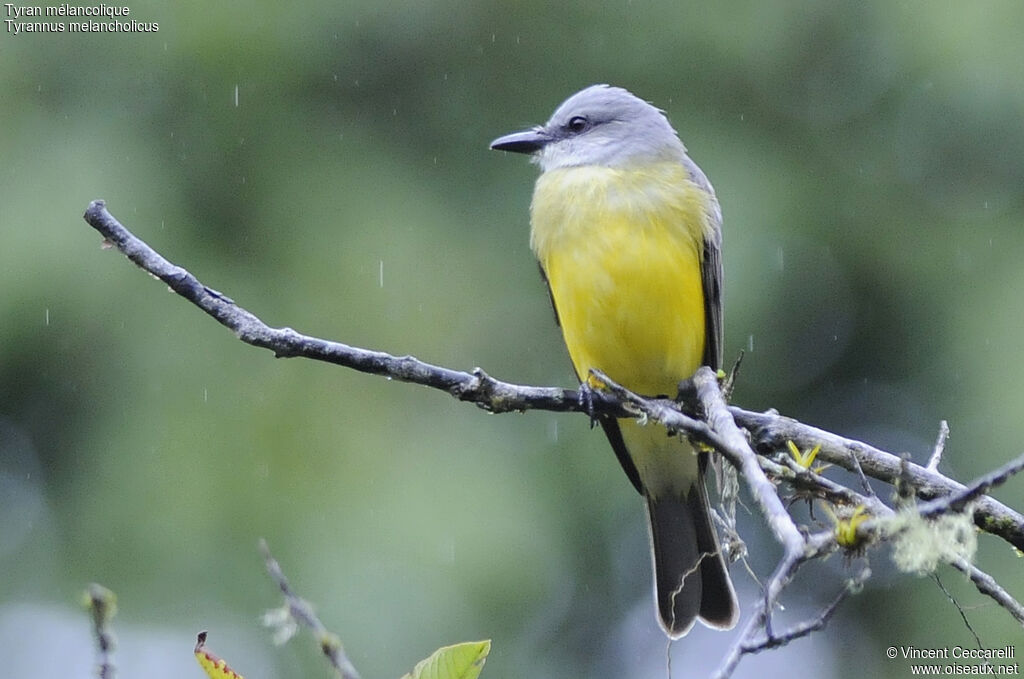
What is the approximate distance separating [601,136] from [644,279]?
80cm

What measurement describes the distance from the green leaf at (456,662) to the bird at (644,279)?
6.07ft

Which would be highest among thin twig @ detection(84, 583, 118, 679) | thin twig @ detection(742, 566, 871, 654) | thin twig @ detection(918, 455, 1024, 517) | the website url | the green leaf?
thin twig @ detection(918, 455, 1024, 517)

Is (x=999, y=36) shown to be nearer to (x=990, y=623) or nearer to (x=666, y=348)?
(x=990, y=623)

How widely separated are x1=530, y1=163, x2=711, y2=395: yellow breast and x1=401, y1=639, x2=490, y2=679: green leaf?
2254mm

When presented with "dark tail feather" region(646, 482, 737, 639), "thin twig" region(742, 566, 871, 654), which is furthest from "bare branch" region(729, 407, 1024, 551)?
"dark tail feather" region(646, 482, 737, 639)

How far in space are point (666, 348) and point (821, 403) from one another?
458 centimetres

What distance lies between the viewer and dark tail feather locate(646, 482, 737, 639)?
396 cm

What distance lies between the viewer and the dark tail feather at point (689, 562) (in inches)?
156

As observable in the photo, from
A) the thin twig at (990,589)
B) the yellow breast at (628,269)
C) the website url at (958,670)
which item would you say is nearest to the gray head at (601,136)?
the yellow breast at (628,269)

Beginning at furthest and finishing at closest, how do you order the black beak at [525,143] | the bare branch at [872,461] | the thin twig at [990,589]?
the black beak at [525,143]
the bare branch at [872,461]
the thin twig at [990,589]

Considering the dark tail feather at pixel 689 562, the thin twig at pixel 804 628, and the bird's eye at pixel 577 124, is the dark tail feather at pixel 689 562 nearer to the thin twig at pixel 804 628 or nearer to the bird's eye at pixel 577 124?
the bird's eye at pixel 577 124

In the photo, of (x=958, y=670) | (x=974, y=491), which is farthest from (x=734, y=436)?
(x=958, y=670)

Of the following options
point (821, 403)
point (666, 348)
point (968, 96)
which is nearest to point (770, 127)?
point (968, 96)

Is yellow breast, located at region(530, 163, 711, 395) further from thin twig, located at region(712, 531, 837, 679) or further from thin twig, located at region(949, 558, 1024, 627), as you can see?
thin twig, located at region(712, 531, 837, 679)
